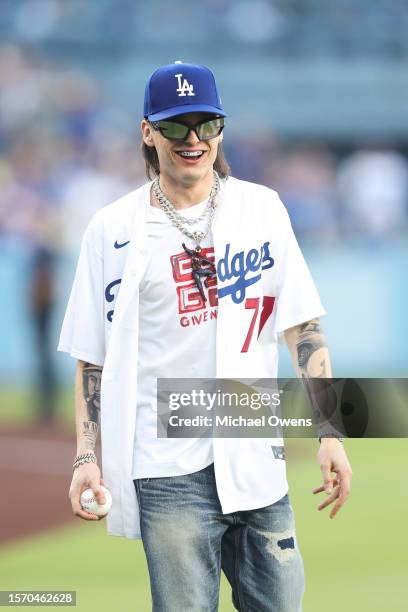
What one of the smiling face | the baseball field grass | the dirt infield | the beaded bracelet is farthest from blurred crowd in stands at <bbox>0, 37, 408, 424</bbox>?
the smiling face

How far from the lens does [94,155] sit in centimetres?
1553

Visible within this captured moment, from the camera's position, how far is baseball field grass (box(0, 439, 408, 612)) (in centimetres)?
635

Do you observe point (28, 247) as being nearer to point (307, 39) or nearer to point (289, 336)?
point (307, 39)

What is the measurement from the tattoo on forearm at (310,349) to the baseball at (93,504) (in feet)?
2.21

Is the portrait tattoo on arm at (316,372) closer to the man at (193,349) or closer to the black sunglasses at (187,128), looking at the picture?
the man at (193,349)

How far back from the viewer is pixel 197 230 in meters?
3.53

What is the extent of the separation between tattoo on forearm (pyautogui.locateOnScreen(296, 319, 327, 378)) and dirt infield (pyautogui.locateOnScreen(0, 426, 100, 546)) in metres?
5.11

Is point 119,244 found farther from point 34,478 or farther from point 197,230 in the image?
point 34,478

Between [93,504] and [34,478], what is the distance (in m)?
7.31

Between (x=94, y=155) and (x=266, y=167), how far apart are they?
265cm

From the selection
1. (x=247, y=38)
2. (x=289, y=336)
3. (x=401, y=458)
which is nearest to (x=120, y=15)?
(x=247, y=38)

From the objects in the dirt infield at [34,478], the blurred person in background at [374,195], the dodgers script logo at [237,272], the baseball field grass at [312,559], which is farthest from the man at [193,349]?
the blurred person in background at [374,195]

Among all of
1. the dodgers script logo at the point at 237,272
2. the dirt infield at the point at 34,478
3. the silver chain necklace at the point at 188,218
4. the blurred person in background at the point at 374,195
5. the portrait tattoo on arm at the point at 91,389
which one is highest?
the blurred person in background at the point at 374,195

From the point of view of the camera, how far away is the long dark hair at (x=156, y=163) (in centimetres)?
372
